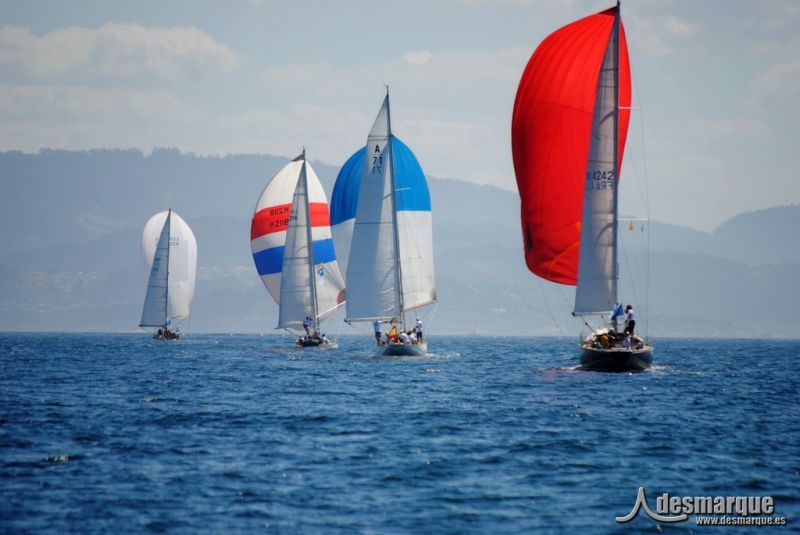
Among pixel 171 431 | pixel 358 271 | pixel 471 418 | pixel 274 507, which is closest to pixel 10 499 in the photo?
pixel 274 507

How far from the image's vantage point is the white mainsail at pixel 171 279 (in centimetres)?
8819

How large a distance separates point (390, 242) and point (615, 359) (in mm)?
14477

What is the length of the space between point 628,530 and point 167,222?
72.8 metres

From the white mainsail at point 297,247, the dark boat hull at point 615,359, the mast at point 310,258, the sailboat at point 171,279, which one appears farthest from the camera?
the sailboat at point 171,279

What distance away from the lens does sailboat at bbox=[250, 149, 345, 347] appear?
208ft

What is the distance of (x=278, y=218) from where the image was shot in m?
69.1

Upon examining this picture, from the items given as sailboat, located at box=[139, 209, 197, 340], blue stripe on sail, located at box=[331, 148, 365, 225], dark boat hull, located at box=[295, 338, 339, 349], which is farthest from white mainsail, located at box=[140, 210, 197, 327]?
blue stripe on sail, located at box=[331, 148, 365, 225]

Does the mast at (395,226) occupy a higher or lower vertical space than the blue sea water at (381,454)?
higher

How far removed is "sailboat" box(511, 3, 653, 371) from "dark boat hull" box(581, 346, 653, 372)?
5cm

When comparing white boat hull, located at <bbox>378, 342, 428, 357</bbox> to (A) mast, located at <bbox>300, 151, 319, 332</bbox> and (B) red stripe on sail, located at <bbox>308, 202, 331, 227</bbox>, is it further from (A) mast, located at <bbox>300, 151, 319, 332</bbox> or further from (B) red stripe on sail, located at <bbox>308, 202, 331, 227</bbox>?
(B) red stripe on sail, located at <bbox>308, 202, 331, 227</bbox>

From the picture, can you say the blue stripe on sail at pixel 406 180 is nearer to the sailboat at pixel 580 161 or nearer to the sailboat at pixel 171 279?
the sailboat at pixel 580 161

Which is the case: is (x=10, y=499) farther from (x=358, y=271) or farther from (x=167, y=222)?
(x=167, y=222)

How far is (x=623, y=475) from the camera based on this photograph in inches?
818

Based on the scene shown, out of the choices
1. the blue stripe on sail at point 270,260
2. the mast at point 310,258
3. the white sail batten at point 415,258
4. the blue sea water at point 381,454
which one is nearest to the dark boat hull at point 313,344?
the mast at point 310,258
